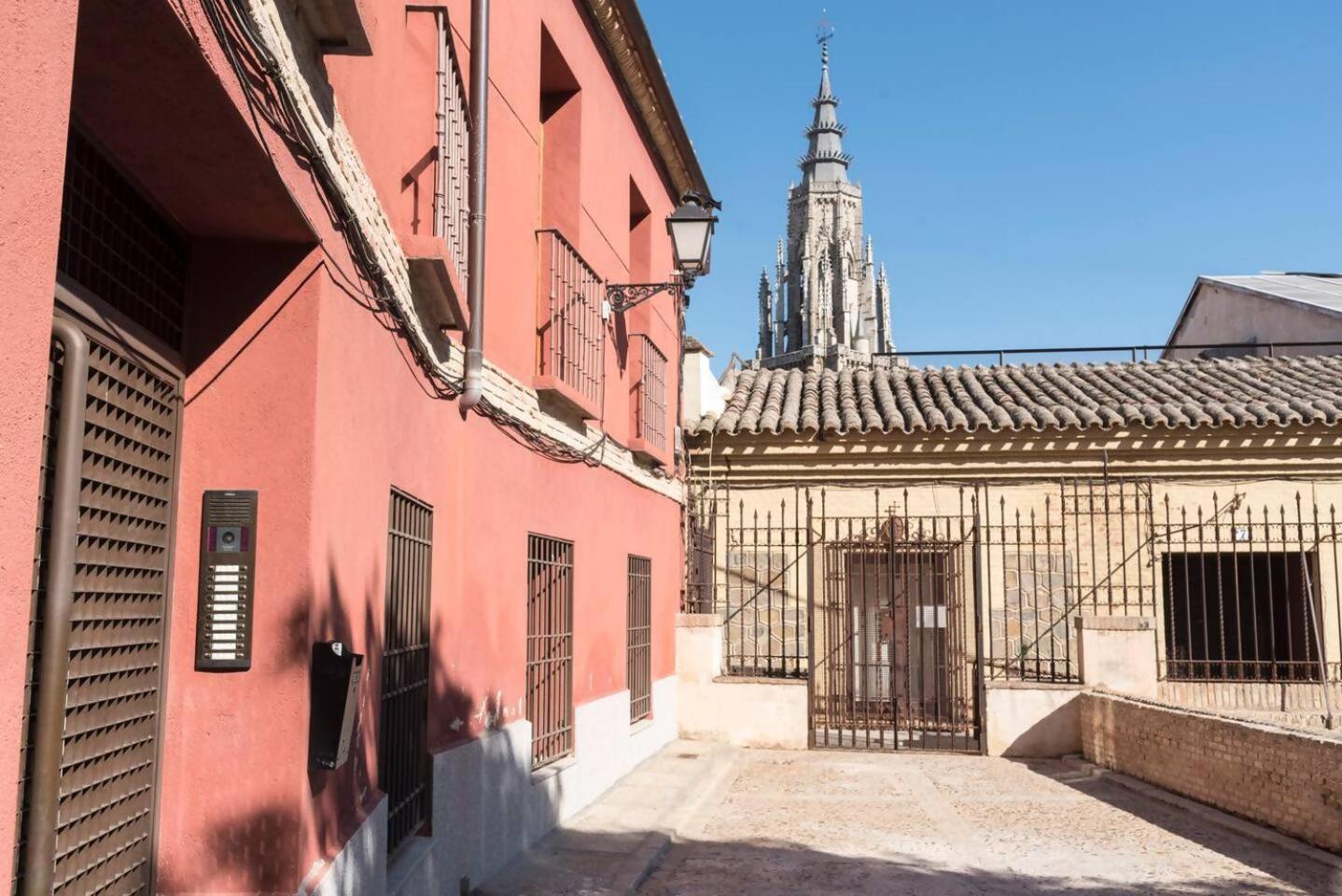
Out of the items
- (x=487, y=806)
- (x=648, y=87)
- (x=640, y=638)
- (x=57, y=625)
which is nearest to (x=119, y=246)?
(x=57, y=625)

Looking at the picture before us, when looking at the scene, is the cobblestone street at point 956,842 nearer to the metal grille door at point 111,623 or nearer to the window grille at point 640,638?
the window grille at point 640,638

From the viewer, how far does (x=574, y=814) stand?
8039 mm

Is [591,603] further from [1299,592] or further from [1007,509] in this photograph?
[1299,592]

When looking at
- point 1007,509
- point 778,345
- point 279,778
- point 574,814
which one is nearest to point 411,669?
point 279,778

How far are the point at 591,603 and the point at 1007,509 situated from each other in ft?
19.5

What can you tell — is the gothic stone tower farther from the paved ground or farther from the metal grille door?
the metal grille door

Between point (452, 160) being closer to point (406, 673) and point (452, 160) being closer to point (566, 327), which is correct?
point (406, 673)

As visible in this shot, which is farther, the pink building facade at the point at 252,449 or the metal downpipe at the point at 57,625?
the pink building facade at the point at 252,449

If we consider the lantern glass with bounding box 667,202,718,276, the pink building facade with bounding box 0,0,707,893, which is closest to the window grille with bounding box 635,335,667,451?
the lantern glass with bounding box 667,202,718,276

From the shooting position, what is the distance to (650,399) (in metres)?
10.8

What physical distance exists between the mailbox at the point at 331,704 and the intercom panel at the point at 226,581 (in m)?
0.21

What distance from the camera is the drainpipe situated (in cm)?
574

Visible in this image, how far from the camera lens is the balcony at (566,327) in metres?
7.51

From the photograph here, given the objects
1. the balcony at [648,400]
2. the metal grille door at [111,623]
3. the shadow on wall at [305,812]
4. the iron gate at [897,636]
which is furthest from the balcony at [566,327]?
the iron gate at [897,636]
